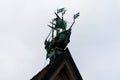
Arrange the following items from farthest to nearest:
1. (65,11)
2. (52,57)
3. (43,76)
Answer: (65,11) < (52,57) < (43,76)

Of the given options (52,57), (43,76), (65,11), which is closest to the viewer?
(43,76)

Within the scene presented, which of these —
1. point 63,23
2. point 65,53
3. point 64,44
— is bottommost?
point 65,53

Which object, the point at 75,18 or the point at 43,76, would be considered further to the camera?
the point at 75,18

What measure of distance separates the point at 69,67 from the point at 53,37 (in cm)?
591

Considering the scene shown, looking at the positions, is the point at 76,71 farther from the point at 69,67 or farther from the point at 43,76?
the point at 43,76

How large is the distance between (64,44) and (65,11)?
143 inches

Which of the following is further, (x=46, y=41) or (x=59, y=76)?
(x=46, y=41)

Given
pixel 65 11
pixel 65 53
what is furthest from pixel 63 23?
pixel 65 53

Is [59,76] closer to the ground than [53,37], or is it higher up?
closer to the ground

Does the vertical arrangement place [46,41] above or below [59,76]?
above

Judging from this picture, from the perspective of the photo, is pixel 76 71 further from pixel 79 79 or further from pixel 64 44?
pixel 64 44

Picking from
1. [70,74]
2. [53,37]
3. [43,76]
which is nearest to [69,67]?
[70,74]

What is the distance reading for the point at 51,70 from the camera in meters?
29.5

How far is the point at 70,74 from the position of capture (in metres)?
30.3
